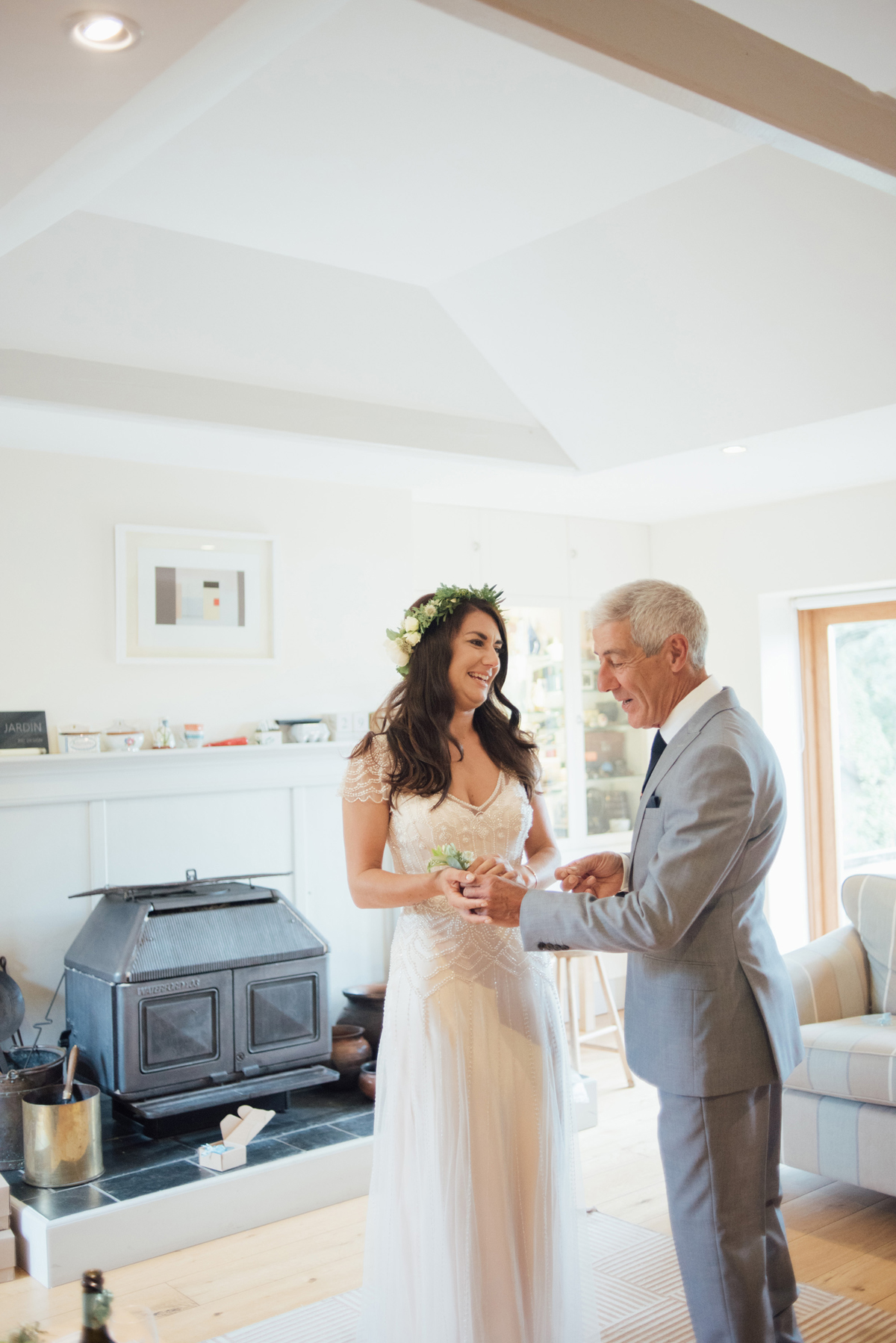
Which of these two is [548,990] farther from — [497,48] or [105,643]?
[105,643]

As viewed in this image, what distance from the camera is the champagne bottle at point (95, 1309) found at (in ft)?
4.56

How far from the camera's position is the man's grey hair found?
85.7 inches

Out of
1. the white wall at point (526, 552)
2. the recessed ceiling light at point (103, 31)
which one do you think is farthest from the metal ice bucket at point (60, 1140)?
the recessed ceiling light at point (103, 31)

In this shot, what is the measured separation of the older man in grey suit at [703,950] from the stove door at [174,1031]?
181 centimetres

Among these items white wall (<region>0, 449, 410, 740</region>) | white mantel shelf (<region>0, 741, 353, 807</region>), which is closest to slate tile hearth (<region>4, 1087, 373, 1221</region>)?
white mantel shelf (<region>0, 741, 353, 807</region>)

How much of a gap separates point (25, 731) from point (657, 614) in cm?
256

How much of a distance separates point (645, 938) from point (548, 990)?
489 millimetres

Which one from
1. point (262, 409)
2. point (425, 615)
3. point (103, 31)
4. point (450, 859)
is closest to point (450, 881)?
point (450, 859)

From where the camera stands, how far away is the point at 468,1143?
2.29m

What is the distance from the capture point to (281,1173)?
353cm

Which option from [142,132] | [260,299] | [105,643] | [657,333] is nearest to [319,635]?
[105,643]

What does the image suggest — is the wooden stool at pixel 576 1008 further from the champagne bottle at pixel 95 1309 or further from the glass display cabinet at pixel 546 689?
the champagne bottle at pixel 95 1309

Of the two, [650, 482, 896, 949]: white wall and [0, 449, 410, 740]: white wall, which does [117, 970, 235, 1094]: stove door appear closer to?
[0, 449, 410, 740]: white wall

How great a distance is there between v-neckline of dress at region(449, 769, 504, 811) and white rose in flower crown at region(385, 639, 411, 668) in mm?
339
